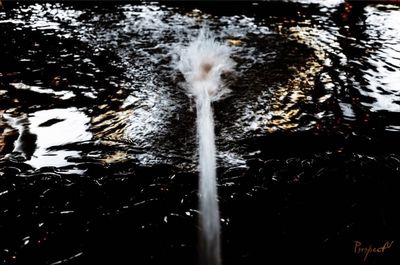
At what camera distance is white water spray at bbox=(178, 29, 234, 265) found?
1.72 m

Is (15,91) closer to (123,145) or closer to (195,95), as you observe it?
(123,145)

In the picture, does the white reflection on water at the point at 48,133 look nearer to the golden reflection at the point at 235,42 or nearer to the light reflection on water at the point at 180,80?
the light reflection on water at the point at 180,80

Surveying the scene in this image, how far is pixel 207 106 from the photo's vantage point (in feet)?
9.55

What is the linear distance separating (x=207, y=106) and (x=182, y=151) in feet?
2.47

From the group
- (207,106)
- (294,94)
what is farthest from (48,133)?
(294,94)

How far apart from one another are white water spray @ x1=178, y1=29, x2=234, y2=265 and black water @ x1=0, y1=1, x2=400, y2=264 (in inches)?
2.6

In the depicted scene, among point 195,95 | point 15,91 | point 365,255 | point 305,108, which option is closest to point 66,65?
point 15,91

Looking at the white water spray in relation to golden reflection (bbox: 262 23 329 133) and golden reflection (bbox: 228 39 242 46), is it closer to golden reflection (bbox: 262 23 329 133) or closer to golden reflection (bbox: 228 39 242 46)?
golden reflection (bbox: 228 39 242 46)

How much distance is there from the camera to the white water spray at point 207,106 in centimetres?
172

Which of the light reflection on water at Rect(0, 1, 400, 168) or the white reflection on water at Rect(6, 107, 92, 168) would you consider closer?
the white reflection on water at Rect(6, 107, 92, 168)

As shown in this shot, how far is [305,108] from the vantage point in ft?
9.41

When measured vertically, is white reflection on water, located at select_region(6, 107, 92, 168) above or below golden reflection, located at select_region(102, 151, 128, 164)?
above

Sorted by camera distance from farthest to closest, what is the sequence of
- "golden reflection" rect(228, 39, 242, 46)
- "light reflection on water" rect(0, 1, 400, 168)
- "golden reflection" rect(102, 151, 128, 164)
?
"golden reflection" rect(228, 39, 242, 46) → "light reflection on water" rect(0, 1, 400, 168) → "golden reflection" rect(102, 151, 128, 164)

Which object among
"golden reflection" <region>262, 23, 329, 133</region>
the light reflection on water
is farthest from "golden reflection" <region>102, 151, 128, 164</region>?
"golden reflection" <region>262, 23, 329, 133</region>
